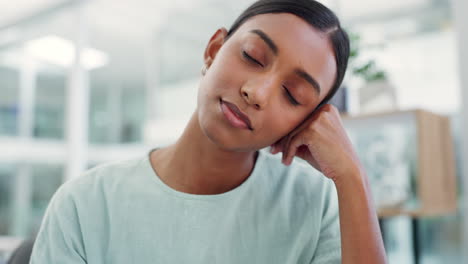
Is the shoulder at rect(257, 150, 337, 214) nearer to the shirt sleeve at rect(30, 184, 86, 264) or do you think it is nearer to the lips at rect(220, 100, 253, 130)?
the lips at rect(220, 100, 253, 130)

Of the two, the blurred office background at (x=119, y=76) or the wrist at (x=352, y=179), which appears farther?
the blurred office background at (x=119, y=76)

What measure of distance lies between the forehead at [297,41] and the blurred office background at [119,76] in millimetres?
1374

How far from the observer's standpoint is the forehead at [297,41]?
2.77 feet

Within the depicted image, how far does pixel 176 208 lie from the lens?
0.93 metres

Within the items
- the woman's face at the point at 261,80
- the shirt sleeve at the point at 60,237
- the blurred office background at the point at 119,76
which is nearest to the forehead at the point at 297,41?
the woman's face at the point at 261,80

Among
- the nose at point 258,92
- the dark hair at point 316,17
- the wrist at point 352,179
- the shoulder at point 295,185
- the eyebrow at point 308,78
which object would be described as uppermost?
the dark hair at point 316,17

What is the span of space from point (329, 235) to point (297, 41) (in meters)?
0.44

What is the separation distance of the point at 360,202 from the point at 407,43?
1771 mm

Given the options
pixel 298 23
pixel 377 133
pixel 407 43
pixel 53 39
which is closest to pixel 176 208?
pixel 298 23

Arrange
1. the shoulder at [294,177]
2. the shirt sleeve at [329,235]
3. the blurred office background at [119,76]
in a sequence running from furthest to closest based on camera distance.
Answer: the blurred office background at [119,76]
the shoulder at [294,177]
the shirt sleeve at [329,235]

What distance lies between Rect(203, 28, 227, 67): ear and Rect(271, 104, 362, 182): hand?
26 centimetres

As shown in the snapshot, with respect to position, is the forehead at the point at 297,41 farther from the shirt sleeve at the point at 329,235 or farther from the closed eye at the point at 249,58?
Result: the shirt sleeve at the point at 329,235

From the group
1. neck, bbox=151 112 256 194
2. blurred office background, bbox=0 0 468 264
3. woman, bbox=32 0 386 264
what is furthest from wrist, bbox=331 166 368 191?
blurred office background, bbox=0 0 468 264

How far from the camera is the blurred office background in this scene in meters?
2.29
